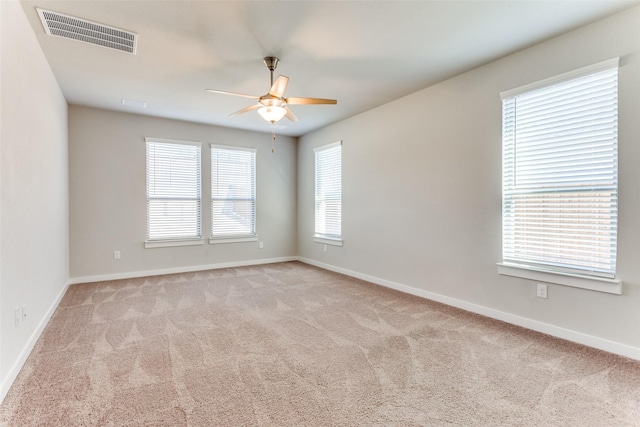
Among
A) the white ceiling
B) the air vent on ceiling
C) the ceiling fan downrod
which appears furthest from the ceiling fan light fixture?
the air vent on ceiling

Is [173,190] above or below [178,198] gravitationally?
above

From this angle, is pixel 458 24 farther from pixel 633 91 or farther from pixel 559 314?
pixel 559 314

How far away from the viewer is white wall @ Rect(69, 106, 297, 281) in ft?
16.3

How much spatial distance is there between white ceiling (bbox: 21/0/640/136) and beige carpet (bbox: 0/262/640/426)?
2788mm

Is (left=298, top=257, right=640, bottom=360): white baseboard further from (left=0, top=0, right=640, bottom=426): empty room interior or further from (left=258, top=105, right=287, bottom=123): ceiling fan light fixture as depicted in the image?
(left=258, top=105, right=287, bottom=123): ceiling fan light fixture

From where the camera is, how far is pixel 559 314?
2.94m

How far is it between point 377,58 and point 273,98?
3.89 ft

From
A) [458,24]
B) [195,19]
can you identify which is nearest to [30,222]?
[195,19]

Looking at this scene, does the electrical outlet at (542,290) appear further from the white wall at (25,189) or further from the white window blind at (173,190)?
the white window blind at (173,190)

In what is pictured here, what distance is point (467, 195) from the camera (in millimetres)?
3721

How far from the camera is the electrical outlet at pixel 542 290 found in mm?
3039

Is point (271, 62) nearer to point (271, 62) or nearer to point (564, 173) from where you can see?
point (271, 62)

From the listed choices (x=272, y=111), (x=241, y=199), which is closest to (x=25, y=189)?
(x=272, y=111)

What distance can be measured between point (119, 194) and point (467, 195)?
5335mm
